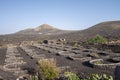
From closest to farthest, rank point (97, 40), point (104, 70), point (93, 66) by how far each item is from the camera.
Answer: point (104, 70) < point (93, 66) < point (97, 40)

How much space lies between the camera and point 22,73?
791 inches

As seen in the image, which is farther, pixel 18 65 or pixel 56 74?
pixel 18 65

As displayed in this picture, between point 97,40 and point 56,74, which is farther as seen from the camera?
point 97,40

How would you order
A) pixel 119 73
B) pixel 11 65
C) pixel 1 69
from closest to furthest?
pixel 119 73
pixel 1 69
pixel 11 65

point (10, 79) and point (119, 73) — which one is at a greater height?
point (119, 73)

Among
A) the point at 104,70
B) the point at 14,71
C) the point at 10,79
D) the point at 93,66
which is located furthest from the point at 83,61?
the point at 10,79

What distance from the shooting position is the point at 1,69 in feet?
75.3

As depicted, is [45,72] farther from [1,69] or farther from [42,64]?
[1,69]

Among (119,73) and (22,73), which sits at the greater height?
(119,73)

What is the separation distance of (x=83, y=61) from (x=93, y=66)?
4.71 metres

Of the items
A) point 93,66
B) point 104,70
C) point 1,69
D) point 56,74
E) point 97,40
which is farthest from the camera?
point 97,40

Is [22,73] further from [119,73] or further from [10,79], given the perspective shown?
[119,73]

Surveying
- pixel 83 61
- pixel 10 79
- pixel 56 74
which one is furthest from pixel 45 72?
pixel 83 61

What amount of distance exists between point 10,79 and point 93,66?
24.2ft
